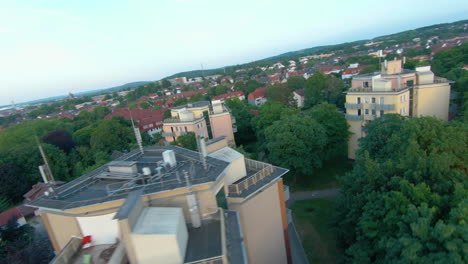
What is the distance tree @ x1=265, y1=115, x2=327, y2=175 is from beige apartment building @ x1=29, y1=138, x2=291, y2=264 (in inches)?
401

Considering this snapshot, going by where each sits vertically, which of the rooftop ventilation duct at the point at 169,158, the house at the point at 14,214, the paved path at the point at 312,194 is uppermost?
the rooftop ventilation duct at the point at 169,158

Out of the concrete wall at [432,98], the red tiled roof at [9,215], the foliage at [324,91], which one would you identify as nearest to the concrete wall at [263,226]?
the concrete wall at [432,98]

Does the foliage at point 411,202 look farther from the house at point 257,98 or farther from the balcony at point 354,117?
the house at point 257,98

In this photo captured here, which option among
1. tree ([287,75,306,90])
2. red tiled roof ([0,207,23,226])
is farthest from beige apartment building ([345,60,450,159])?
tree ([287,75,306,90])

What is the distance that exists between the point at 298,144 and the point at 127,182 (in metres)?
16.0

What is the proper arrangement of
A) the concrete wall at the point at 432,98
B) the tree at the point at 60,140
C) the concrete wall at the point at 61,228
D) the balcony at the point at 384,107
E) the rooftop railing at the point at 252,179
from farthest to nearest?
the tree at the point at 60,140 < the concrete wall at the point at 432,98 < the balcony at the point at 384,107 < the rooftop railing at the point at 252,179 < the concrete wall at the point at 61,228

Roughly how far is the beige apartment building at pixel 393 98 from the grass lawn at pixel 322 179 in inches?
134

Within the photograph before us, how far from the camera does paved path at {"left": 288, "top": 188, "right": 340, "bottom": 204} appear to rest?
72.4ft

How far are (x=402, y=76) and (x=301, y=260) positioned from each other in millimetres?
22999

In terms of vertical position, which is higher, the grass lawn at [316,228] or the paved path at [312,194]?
the grass lawn at [316,228]

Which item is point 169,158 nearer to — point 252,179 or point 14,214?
point 252,179

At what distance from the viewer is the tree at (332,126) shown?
25984mm

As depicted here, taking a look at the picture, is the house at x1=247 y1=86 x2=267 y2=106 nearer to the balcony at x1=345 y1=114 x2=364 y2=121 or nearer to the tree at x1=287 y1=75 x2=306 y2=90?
the tree at x1=287 y1=75 x2=306 y2=90

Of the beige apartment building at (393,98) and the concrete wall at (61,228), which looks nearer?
the concrete wall at (61,228)
